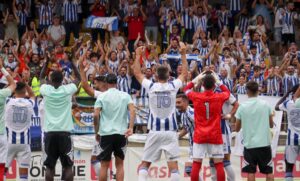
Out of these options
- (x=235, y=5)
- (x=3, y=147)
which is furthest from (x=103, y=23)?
(x=3, y=147)

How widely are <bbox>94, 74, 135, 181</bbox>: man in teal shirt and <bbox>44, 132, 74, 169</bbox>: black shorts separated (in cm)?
64

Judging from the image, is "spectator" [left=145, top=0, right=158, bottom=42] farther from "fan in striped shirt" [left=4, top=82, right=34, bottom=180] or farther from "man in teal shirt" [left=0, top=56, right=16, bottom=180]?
"man in teal shirt" [left=0, top=56, right=16, bottom=180]

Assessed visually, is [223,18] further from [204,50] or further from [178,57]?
[178,57]

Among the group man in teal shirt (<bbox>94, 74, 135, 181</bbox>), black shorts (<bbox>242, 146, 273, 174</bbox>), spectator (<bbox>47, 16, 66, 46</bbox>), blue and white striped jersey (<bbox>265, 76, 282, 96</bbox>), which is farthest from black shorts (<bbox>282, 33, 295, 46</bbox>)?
man in teal shirt (<bbox>94, 74, 135, 181</bbox>)

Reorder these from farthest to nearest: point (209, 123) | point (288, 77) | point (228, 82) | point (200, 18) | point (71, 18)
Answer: point (71, 18) < point (200, 18) < point (288, 77) < point (228, 82) < point (209, 123)

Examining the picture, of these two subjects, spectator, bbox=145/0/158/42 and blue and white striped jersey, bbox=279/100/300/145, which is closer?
blue and white striped jersey, bbox=279/100/300/145

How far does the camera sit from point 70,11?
116 feet

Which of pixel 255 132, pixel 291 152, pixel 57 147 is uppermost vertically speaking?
pixel 255 132

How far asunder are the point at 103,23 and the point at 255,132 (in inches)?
604

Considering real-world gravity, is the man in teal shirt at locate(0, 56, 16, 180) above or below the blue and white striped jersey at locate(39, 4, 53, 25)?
below

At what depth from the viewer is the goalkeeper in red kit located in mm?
19969

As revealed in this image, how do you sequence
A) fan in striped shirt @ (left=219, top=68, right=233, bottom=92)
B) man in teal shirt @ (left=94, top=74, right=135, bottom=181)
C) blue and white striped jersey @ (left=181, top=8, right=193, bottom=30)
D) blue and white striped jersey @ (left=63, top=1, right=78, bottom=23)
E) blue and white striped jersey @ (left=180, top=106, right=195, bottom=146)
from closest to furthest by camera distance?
man in teal shirt @ (left=94, top=74, right=135, bottom=181) → blue and white striped jersey @ (left=180, top=106, right=195, bottom=146) → fan in striped shirt @ (left=219, top=68, right=233, bottom=92) → blue and white striped jersey @ (left=181, top=8, right=193, bottom=30) → blue and white striped jersey @ (left=63, top=1, right=78, bottom=23)

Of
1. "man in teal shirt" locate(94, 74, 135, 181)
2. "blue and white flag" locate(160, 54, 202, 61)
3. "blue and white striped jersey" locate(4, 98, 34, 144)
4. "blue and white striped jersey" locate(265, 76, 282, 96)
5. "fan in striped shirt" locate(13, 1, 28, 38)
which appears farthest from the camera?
"fan in striped shirt" locate(13, 1, 28, 38)

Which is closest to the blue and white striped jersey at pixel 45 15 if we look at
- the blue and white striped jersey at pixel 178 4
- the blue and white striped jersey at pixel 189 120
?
the blue and white striped jersey at pixel 178 4
